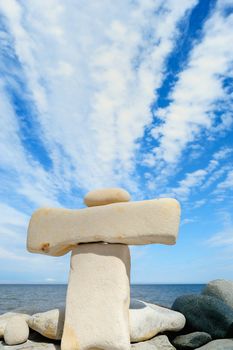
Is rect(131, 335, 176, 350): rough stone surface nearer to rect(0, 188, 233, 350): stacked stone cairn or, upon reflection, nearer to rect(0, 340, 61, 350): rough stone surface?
rect(0, 188, 233, 350): stacked stone cairn

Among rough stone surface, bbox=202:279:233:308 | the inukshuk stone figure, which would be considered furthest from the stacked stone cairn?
rough stone surface, bbox=202:279:233:308

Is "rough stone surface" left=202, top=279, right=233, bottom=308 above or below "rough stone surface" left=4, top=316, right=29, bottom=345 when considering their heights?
above

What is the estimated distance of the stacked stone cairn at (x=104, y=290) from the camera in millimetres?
6250

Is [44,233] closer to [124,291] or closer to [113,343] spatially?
[124,291]

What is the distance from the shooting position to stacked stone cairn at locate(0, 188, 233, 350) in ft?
20.5

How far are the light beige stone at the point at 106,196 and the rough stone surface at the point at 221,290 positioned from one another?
403 centimetres

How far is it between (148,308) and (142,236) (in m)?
1.86

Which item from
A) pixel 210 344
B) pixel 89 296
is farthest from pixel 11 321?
pixel 210 344

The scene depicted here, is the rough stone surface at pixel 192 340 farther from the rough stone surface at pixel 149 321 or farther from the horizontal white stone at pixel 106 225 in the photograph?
the horizontal white stone at pixel 106 225

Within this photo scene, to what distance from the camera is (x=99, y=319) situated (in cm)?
625

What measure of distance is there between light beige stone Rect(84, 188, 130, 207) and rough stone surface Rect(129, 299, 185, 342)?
2.14 meters

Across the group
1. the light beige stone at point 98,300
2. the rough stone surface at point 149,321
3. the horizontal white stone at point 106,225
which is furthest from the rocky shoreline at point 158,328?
the horizontal white stone at point 106,225

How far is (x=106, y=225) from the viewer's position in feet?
21.6

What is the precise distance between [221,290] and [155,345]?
3.13m
